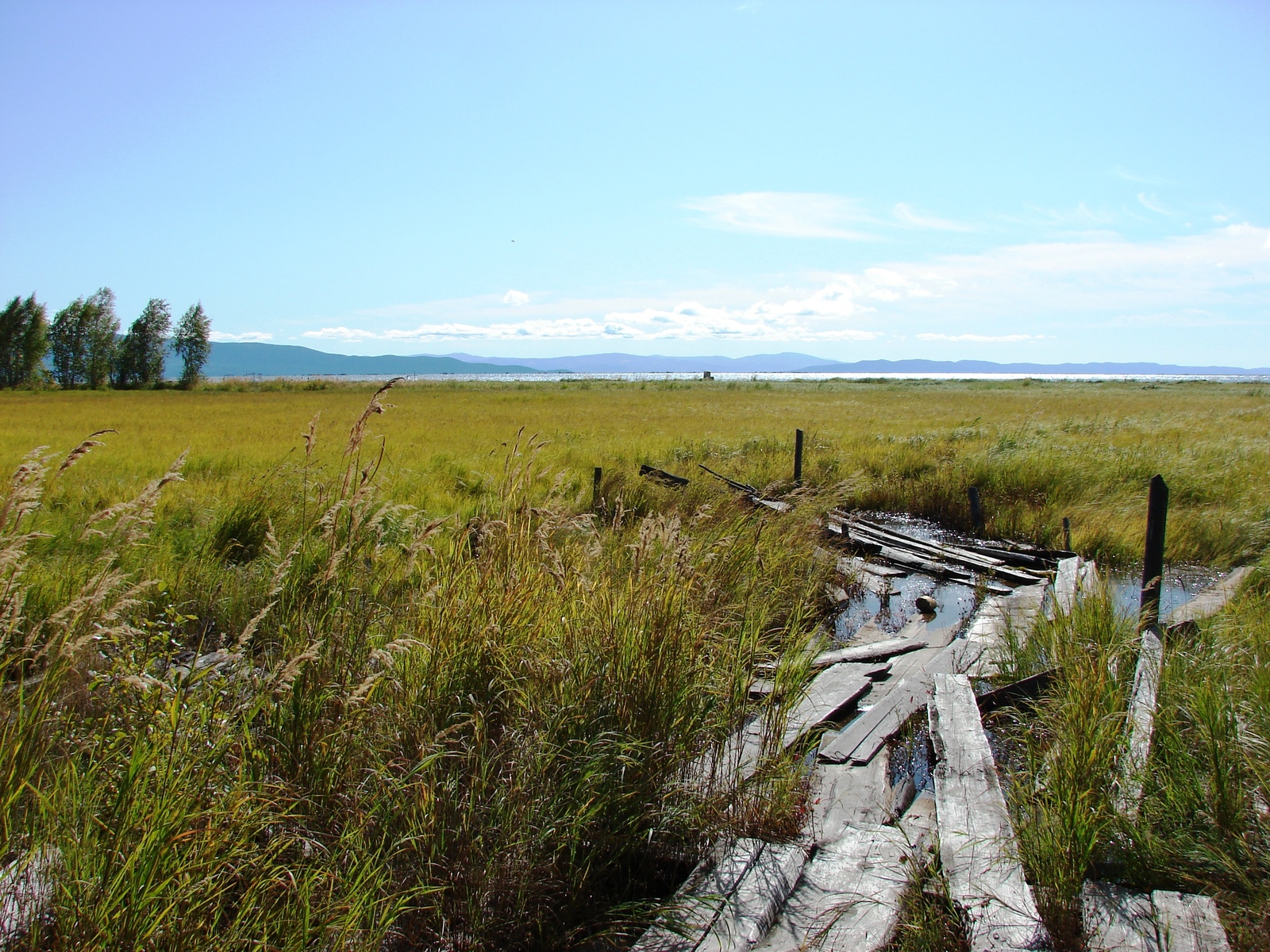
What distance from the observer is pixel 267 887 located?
2465mm

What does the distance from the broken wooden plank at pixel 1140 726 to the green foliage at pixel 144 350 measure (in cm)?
10731

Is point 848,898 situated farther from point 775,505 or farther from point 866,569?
point 775,505

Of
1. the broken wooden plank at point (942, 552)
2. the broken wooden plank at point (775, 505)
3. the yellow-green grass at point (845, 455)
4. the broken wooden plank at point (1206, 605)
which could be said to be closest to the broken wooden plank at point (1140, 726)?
the broken wooden plank at point (1206, 605)

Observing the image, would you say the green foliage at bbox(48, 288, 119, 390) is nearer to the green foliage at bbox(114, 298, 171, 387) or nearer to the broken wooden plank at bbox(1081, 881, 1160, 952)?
the green foliage at bbox(114, 298, 171, 387)

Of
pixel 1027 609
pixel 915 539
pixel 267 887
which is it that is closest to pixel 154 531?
pixel 267 887

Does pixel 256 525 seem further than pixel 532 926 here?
Yes

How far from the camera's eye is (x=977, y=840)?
12.4 feet

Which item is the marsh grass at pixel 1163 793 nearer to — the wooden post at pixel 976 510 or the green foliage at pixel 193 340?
the wooden post at pixel 976 510

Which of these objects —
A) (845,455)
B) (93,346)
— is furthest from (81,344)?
(845,455)

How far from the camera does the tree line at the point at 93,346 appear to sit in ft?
262

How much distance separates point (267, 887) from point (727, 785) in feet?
7.88

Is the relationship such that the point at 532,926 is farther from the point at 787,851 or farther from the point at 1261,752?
the point at 1261,752

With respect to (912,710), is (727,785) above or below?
above

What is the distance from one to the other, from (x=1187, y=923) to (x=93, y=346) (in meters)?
112
